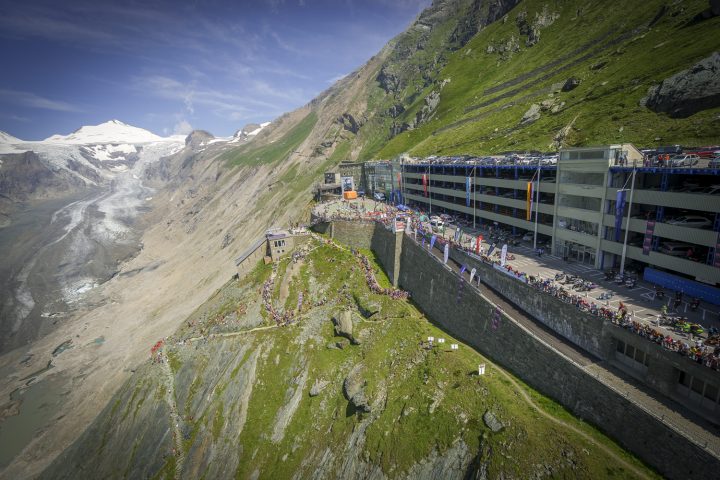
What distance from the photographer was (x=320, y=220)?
86125 mm

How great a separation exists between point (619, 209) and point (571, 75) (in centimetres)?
10748

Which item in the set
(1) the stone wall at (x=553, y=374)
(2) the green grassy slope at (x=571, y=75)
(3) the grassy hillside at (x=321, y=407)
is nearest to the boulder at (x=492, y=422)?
(3) the grassy hillside at (x=321, y=407)

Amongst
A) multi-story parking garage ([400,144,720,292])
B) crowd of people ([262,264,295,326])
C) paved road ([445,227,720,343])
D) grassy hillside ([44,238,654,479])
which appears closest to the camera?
paved road ([445,227,720,343])

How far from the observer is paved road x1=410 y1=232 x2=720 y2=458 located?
2413 centimetres

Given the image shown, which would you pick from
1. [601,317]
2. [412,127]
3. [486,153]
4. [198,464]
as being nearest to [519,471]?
[601,317]

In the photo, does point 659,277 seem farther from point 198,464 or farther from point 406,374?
point 198,464

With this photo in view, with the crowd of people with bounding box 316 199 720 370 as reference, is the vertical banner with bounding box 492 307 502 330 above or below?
below

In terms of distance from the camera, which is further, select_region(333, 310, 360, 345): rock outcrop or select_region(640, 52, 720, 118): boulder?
select_region(640, 52, 720, 118): boulder

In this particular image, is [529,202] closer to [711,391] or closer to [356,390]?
[711,391]

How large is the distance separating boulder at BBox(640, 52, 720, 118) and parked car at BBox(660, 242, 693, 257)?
59146mm

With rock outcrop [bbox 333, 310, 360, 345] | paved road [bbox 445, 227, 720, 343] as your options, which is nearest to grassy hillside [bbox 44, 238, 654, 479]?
rock outcrop [bbox 333, 310, 360, 345]

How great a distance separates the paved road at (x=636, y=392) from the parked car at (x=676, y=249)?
13707 millimetres

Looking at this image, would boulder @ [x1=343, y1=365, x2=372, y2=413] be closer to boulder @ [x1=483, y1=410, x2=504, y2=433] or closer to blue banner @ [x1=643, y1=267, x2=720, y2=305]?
boulder @ [x1=483, y1=410, x2=504, y2=433]

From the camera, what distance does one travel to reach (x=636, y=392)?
28.3 metres
